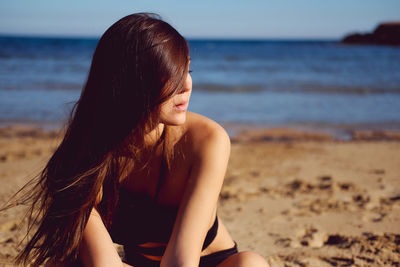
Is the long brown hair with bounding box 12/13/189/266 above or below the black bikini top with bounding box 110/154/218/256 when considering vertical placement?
above

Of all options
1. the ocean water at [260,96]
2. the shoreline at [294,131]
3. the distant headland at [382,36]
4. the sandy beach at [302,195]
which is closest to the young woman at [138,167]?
the sandy beach at [302,195]

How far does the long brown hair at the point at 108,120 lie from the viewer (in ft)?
4.96

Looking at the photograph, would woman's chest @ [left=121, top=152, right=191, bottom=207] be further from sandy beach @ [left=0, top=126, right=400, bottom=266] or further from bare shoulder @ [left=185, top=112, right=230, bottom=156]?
sandy beach @ [left=0, top=126, right=400, bottom=266]

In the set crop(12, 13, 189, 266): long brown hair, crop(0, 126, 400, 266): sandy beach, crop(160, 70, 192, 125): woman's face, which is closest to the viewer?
crop(12, 13, 189, 266): long brown hair

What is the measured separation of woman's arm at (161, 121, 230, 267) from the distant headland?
1978 inches

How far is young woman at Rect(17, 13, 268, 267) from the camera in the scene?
1531mm

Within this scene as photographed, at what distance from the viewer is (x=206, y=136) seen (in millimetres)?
1685

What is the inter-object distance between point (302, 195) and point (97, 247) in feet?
8.88

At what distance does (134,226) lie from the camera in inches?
68.3

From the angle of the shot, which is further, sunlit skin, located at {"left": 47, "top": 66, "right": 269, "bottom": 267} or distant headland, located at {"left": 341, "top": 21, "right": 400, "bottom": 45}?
distant headland, located at {"left": 341, "top": 21, "right": 400, "bottom": 45}

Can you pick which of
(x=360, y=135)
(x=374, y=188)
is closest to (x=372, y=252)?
(x=374, y=188)

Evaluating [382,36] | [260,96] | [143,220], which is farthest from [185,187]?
[382,36]

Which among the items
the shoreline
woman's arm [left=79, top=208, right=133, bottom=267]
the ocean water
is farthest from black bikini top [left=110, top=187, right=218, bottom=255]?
the shoreline

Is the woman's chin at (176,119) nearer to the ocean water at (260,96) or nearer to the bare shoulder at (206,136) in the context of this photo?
the bare shoulder at (206,136)
